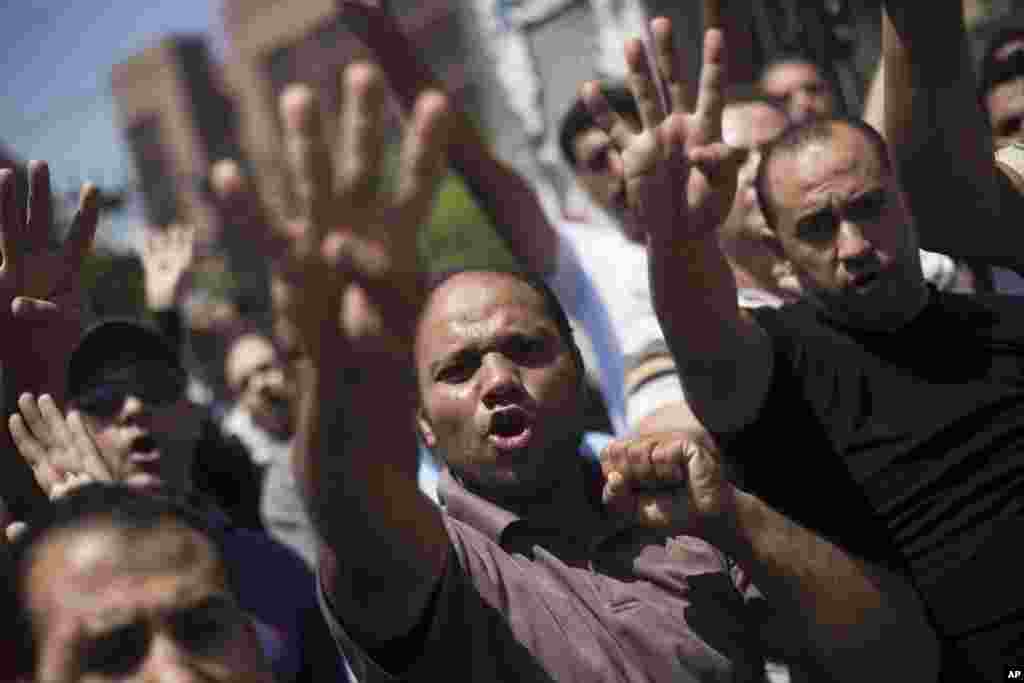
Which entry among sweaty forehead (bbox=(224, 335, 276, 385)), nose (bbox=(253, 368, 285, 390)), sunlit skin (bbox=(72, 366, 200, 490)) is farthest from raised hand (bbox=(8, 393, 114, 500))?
sweaty forehead (bbox=(224, 335, 276, 385))

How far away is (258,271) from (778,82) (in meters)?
45.0

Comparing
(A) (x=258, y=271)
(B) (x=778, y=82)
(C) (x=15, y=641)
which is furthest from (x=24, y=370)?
(A) (x=258, y=271)

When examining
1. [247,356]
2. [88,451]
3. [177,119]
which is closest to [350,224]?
[88,451]

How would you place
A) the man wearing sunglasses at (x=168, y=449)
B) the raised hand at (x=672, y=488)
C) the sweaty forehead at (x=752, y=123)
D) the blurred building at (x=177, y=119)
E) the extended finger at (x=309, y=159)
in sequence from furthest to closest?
the blurred building at (x=177, y=119) → the sweaty forehead at (x=752, y=123) → the man wearing sunglasses at (x=168, y=449) → the raised hand at (x=672, y=488) → the extended finger at (x=309, y=159)

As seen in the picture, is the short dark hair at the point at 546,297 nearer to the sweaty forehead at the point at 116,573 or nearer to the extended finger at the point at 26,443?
the extended finger at the point at 26,443

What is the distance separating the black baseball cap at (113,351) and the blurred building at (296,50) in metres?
40.6

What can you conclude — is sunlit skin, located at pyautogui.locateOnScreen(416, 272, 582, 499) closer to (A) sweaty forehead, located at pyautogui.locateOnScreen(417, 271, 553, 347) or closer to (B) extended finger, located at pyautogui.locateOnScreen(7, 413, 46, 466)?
(A) sweaty forehead, located at pyautogui.locateOnScreen(417, 271, 553, 347)

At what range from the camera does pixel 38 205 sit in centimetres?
262

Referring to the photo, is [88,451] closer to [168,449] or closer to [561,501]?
[561,501]

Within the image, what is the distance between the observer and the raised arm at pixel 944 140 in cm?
256

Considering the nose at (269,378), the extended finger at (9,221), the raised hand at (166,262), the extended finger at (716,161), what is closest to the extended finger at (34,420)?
the extended finger at (9,221)

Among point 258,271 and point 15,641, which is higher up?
point 15,641

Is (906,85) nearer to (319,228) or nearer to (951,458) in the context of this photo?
(951,458)

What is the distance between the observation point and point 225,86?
59.5 metres
